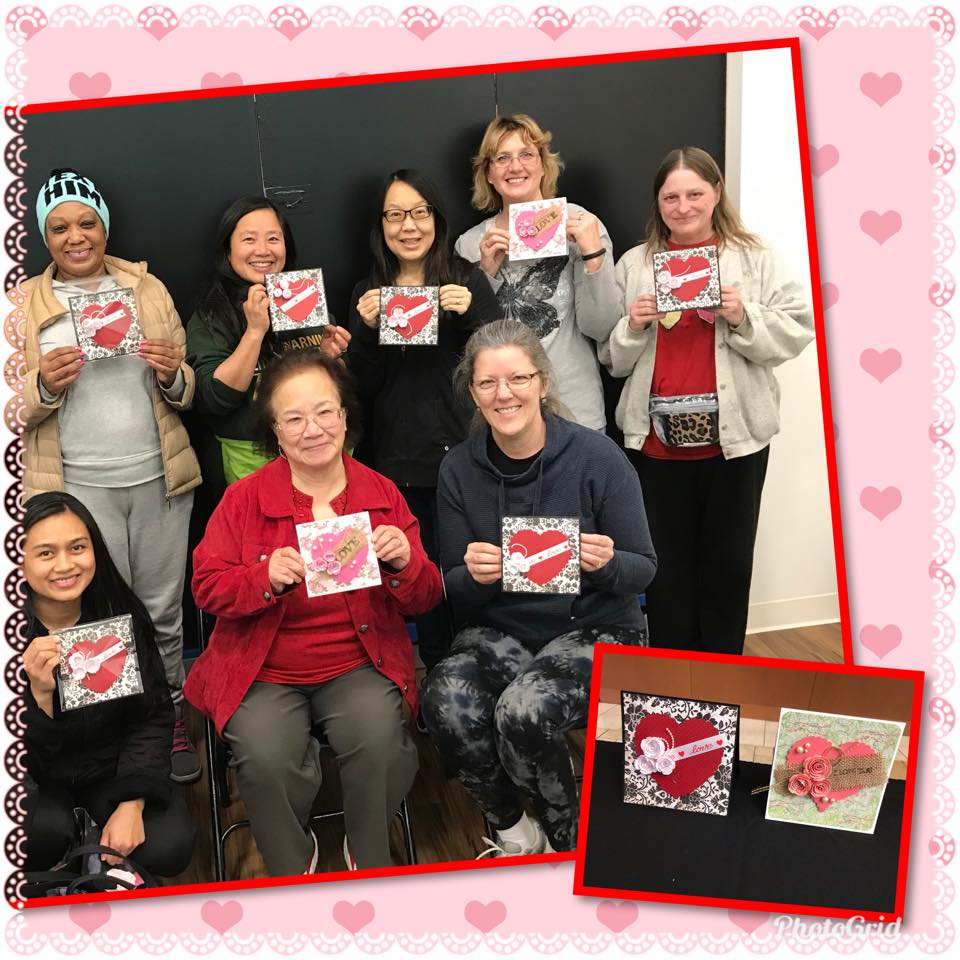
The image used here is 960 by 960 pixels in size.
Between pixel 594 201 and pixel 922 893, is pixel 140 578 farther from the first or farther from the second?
pixel 922 893

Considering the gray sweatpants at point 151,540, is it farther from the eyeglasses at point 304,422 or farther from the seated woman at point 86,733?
the eyeglasses at point 304,422

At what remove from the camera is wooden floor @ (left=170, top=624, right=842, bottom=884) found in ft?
8.21

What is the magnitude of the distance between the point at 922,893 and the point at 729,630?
1.03 m

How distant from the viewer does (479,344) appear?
253 cm

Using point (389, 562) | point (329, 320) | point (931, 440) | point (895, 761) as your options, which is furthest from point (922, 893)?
point (329, 320)

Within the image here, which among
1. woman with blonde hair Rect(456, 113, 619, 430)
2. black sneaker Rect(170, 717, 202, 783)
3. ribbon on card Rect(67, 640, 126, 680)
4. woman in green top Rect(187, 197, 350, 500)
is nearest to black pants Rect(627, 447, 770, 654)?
woman with blonde hair Rect(456, 113, 619, 430)

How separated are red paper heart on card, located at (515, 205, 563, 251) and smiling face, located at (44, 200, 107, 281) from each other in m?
1.18

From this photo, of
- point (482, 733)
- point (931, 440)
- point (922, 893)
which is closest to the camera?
point (922, 893)

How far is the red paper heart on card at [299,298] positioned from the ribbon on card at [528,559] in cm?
92

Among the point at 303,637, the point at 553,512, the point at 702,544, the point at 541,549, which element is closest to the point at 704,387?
the point at 702,544

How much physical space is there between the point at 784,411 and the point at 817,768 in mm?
1145

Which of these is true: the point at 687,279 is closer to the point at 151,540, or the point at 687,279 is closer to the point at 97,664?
the point at 151,540

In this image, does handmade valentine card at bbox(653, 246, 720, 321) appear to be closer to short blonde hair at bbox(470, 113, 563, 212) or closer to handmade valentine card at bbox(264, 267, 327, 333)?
short blonde hair at bbox(470, 113, 563, 212)

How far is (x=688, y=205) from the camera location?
282 cm
